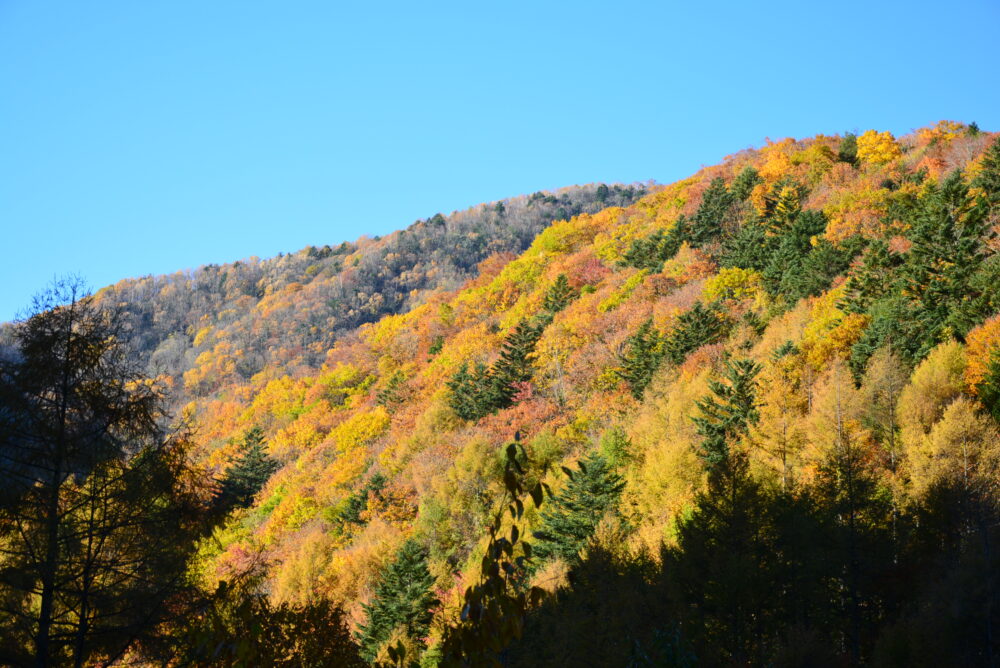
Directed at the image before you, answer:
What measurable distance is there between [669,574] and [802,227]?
162 ft

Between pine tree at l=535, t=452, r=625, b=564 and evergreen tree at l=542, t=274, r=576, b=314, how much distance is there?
4791 centimetres

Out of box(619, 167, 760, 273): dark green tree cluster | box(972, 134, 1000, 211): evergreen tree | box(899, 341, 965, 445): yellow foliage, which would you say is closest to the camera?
box(899, 341, 965, 445): yellow foliage

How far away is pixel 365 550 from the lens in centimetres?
5291

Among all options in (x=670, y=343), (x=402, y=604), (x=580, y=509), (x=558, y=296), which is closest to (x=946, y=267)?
(x=670, y=343)

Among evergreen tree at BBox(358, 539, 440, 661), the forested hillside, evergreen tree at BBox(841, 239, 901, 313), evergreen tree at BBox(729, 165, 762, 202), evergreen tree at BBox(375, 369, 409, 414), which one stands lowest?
evergreen tree at BBox(358, 539, 440, 661)

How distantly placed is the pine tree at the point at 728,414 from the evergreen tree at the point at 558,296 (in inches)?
1737

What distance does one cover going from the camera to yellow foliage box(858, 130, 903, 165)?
288 feet

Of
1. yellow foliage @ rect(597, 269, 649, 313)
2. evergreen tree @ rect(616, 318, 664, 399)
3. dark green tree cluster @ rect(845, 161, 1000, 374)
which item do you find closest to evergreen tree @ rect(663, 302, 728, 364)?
evergreen tree @ rect(616, 318, 664, 399)

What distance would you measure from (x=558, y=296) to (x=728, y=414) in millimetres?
49229

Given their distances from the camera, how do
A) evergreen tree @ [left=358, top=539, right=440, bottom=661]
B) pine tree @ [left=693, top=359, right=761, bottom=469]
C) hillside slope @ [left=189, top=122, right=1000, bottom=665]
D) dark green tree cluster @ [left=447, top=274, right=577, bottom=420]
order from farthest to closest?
dark green tree cluster @ [left=447, top=274, right=577, bottom=420], pine tree @ [left=693, top=359, right=761, bottom=469], evergreen tree @ [left=358, top=539, right=440, bottom=661], hillside slope @ [left=189, top=122, right=1000, bottom=665]

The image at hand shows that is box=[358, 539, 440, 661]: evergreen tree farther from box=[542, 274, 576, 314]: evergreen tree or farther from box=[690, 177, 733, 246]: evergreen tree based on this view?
box=[690, 177, 733, 246]: evergreen tree

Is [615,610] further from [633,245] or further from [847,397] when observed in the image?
[633,245]

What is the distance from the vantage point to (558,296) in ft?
304

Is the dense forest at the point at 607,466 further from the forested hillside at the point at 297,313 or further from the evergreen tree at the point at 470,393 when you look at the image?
the forested hillside at the point at 297,313
